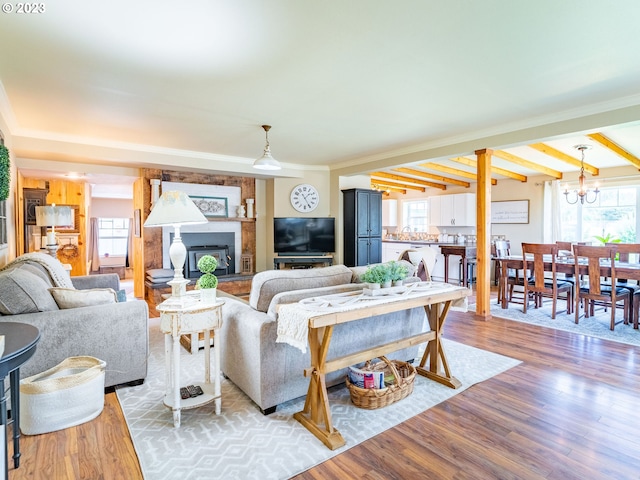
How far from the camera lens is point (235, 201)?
6742 millimetres

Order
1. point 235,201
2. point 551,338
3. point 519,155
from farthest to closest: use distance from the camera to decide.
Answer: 1. point 235,201
2. point 519,155
3. point 551,338

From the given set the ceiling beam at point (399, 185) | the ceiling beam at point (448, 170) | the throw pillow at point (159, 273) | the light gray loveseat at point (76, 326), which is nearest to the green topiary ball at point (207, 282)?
the light gray loveseat at point (76, 326)

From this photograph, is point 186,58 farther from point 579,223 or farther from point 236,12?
point 579,223

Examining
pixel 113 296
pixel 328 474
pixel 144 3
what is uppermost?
pixel 144 3

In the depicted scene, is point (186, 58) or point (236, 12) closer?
point (236, 12)

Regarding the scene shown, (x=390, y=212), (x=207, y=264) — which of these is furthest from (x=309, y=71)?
(x=390, y=212)

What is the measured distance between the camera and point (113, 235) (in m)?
10.3

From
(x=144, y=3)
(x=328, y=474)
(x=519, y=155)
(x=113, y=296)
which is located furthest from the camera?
(x=519, y=155)

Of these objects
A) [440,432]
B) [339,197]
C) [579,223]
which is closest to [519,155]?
[579,223]

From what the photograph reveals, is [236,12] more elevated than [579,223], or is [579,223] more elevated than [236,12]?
[236,12]

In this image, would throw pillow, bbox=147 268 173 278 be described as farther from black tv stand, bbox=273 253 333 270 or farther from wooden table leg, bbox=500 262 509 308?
wooden table leg, bbox=500 262 509 308

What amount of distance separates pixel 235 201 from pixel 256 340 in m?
4.85

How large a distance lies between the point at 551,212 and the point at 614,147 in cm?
259

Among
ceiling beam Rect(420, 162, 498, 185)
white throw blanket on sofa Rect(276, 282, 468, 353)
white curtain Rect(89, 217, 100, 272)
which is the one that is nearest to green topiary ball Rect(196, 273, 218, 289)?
white throw blanket on sofa Rect(276, 282, 468, 353)
